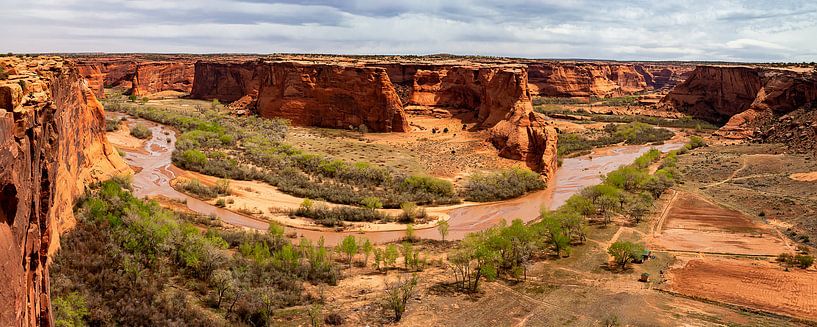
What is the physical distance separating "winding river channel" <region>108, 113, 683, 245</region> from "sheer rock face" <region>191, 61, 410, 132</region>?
35.3 feet

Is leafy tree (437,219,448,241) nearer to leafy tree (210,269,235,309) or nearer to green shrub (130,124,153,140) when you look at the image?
leafy tree (210,269,235,309)

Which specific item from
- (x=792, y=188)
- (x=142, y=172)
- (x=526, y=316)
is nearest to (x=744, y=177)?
(x=792, y=188)

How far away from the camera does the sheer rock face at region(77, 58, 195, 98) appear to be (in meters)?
80.7

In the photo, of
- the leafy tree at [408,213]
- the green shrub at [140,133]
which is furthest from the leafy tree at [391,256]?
the green shrub at [140,133]

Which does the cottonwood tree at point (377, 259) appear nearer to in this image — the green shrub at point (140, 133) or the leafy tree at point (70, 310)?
the leafy tree at point (70, 310)

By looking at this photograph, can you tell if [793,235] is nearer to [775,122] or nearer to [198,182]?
[198,182]

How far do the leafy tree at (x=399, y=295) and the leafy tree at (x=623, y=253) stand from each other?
29.2ft

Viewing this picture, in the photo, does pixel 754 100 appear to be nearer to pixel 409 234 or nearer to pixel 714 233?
pixel 714 233

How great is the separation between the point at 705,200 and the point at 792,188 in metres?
6.65

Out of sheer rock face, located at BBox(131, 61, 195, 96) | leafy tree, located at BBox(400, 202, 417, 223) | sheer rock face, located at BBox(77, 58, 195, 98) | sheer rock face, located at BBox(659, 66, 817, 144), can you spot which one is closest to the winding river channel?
leafy tree, located at BBox(400, 202, 417, 223)

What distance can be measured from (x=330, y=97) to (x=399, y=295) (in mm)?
35947

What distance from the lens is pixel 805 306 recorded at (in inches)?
740

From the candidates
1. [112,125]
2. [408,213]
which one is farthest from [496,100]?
[112,125]

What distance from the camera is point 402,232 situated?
28.2 meters
